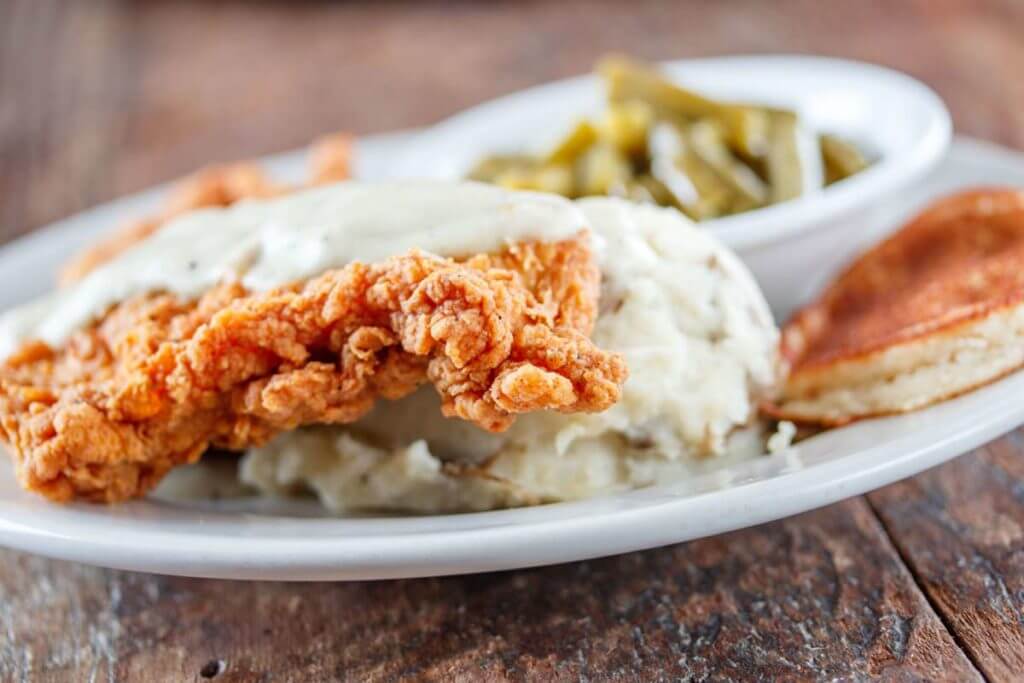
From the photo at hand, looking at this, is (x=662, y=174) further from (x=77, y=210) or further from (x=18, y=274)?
(x=77, y=210)

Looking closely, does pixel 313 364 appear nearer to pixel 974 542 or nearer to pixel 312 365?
pixel 312 365

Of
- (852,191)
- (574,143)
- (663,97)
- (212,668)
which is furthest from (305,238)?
(663,97)

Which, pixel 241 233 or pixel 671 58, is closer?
pixel 241 233

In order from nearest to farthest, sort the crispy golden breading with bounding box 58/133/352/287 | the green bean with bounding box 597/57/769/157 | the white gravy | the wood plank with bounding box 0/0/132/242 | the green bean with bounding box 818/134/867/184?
1. the white gravy
2. the crispy golden breading with bounding box 58/133/352/287
3. the green bean with bounding box 818/134/867/184
4. the green bean with bounding box 597/57/769/157
5. the wood plank with bounding box 0/0/132/242

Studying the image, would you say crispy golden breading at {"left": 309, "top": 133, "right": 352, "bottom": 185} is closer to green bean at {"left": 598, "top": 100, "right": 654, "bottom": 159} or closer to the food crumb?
green bean at {"left": 598, "top": 100, "right": 654, "bottom": 159}

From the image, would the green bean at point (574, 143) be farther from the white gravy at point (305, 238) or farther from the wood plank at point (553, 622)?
the wood plank at point (553, 622)

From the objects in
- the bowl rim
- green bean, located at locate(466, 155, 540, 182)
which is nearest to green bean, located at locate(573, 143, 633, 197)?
green bean, located at locate(466, 155, 540, 182)

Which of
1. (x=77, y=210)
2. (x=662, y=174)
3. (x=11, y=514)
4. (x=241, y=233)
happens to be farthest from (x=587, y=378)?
(x=77, y=210)
